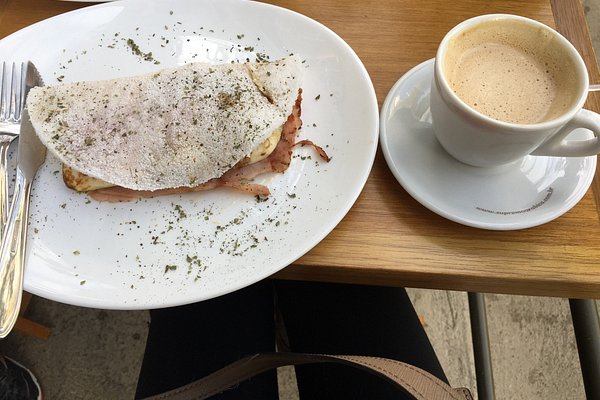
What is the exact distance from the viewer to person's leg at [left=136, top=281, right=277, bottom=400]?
33.7 inches

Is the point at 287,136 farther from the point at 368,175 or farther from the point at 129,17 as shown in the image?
the point at 129,17

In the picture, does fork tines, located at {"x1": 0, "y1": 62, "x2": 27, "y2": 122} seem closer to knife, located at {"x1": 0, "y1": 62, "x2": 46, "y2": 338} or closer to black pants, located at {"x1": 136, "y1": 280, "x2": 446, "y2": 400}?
knife, located at {"x1": 0, "y1": 62, "x2": 46, "y2": 338}

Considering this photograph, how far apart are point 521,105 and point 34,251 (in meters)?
0.65

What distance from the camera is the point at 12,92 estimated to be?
74cm

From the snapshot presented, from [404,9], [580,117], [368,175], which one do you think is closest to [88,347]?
[368,175]

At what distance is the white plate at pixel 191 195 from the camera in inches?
24.5

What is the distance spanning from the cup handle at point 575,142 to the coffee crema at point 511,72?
24 millimetres

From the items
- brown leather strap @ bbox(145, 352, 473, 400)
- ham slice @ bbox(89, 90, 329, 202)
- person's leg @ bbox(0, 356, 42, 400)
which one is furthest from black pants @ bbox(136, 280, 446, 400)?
person's leg @ bbox(0, 356, 42, 400)

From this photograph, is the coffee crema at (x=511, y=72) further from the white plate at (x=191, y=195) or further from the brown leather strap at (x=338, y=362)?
the brown leather strap at (x=338, y=362)

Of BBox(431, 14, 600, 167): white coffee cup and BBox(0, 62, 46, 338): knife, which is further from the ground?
BBox(431, 14, 600, 167): white coffee cup

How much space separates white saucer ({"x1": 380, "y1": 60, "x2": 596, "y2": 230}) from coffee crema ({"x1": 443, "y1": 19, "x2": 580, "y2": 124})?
86 millimetres

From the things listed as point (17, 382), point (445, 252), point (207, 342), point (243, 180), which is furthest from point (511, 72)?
point (17, 382)

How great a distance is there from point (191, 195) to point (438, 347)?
35.9 inches

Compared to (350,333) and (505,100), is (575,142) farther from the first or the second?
(350,333)
